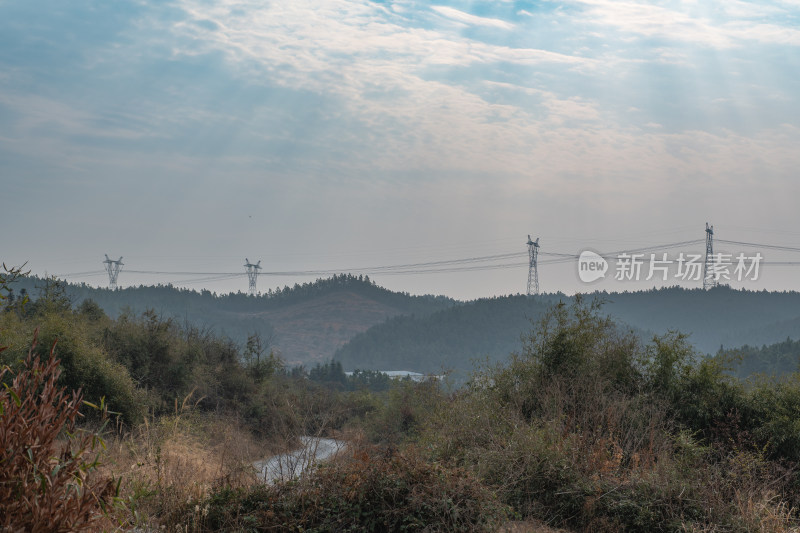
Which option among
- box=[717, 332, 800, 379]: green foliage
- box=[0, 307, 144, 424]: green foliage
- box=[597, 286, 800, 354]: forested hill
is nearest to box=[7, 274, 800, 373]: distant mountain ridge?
box=[597, 286, 800, 354]: forested hill

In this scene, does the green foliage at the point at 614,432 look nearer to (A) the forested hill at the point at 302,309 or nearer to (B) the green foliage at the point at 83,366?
(B) the green foliage at the point at 83,366

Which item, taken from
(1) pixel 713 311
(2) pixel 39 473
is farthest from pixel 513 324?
(2) pixel 39 473

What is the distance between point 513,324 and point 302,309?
45229mm

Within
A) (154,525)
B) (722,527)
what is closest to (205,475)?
(154,525)

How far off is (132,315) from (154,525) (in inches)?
1048

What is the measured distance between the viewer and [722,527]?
934 centimetres

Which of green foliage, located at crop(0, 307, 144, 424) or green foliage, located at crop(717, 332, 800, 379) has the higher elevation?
green foliage, located at crop(0, 307, 144, 424)

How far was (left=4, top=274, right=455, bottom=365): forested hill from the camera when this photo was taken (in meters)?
108

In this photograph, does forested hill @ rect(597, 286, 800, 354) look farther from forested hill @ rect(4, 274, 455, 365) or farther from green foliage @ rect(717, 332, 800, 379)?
green foliage @ rect(717, 332, 800, 379)

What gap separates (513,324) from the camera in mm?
104500

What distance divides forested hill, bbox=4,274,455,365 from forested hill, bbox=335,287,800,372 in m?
8.14

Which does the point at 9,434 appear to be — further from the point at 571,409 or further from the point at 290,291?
the point at 290,291

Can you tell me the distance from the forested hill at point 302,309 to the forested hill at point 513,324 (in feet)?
26.7

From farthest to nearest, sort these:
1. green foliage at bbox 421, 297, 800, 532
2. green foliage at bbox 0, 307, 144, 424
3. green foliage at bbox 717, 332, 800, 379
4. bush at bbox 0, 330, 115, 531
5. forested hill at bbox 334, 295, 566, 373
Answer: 1. forested hill at bbox 334, 295, 566, 373
2. green foliage at bbox 717, 332, 800, 379
3. green foliage at bbox 0, 307, 144, 424
4. green foliage at bbox 421, 297, 800, 532
5. bush at bbox 0, 330, 115, 531
